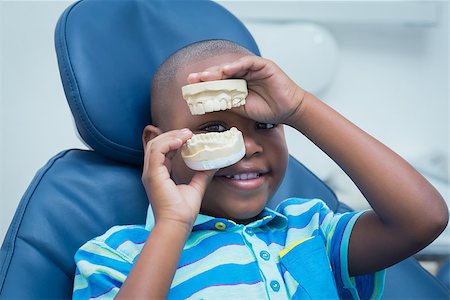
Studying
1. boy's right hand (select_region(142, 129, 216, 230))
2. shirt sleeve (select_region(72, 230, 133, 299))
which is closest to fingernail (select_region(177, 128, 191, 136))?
boy's right hand (select_region(142, 129, 216, 230))

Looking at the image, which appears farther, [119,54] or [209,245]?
[119,54]

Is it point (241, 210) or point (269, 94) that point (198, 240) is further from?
point (269, 94)

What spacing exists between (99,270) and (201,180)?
199mm

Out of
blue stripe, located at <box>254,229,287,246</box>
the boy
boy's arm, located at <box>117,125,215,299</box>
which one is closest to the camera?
boy's arm, located at <box>117,125,215,299</box>

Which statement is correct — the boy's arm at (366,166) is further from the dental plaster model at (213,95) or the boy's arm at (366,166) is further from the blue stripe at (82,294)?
the blue stripe at (82,294)

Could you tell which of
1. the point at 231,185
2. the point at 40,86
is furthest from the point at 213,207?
the point at 40,86

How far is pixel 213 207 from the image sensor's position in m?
1.01

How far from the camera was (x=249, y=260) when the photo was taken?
3.16 ft

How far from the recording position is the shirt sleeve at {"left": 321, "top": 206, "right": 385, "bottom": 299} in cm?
100

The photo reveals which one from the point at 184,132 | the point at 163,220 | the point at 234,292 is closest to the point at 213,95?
the point at 184,132

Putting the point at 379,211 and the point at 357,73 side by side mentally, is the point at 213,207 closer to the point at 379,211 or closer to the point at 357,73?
the point at 379,211

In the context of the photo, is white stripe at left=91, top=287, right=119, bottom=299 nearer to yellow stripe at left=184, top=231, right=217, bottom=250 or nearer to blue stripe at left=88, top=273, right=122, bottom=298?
blue stripe at left=88, top=273, right=122, bottom=298

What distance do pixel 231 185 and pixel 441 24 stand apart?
1.28 m


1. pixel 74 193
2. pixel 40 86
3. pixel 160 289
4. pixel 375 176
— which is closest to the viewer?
pixel 160 289
